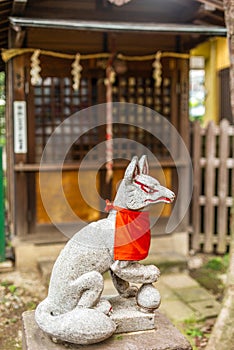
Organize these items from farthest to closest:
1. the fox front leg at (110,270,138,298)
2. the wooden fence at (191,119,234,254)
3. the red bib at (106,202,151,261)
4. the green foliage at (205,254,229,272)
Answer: the wooden fence at (191,119,234,254)
the green foliage at (205,254,229,272)
the fox front leg at (110,270,138,298)
the red bib at (106,202,151,261)

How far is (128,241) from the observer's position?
3801mm

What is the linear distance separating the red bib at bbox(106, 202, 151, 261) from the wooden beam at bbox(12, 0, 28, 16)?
3.92 metres

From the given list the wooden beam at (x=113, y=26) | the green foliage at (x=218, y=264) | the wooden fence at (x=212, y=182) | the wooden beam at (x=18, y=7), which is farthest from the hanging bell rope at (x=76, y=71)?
the green foliage at (x=218, y=264)

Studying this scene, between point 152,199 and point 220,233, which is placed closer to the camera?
point 152,199

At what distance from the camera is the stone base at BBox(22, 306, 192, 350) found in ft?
12.2

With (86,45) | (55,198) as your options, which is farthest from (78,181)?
(86,45)

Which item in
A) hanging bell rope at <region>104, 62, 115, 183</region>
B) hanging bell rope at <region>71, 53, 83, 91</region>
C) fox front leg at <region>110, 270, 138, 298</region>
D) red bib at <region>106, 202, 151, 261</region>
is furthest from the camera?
hanging bell rope at <region>104, 62, 115, 183</region>

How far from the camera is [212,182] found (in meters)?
9.04

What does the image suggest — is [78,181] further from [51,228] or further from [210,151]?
[210,151]

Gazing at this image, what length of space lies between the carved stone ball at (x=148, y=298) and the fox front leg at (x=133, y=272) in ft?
0.22

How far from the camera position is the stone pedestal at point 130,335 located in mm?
3719

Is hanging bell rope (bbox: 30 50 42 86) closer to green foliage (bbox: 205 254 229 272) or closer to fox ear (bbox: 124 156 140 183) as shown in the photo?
fox ear (bbox: 124 156 140 183)

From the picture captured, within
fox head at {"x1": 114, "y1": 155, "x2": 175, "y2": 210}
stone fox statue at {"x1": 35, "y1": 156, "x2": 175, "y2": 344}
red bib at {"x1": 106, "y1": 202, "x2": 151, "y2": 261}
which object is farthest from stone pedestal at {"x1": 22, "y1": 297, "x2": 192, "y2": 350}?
fox head at {"x1": 114, "y1": 155, "x2": 175, "y2": 210}

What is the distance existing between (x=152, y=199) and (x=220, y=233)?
5.65m
